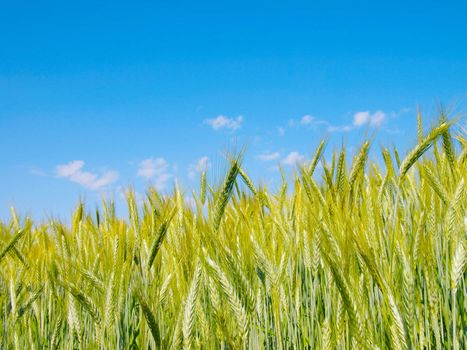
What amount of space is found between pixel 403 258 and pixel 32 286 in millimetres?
1587

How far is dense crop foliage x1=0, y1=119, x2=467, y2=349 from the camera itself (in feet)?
4.51

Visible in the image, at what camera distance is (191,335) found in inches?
51.5

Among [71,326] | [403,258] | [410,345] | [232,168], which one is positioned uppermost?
[232,168]

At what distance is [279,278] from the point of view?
5.12ft

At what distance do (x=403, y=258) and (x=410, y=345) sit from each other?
0.78 ft

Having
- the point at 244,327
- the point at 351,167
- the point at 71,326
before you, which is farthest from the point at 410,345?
the point at 71,326

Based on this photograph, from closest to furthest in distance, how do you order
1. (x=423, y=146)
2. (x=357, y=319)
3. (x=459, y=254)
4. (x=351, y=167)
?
(x=357, y=319) < (x=459, y=254) < (x=423, y=146) < (x=351, y=167)

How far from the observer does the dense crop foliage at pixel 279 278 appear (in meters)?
1.38

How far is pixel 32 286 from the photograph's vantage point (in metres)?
2.27

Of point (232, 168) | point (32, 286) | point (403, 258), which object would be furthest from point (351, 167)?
point (32, 286)

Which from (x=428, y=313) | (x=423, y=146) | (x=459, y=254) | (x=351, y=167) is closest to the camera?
(x=459, y=254)

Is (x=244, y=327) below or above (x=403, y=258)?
below

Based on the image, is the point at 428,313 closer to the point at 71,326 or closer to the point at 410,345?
the point at 410,345

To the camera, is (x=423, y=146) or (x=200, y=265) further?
(x=423, y=146)
